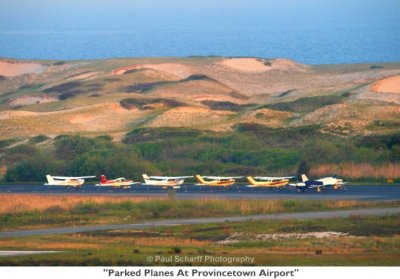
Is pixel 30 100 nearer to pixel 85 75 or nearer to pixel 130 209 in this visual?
pixel 85 75

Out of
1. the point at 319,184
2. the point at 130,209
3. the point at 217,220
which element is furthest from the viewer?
Result: the point at 319,184

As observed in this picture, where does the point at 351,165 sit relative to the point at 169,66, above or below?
below

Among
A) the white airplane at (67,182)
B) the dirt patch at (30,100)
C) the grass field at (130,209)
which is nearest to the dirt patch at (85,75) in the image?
the dirt patch at (30,100)

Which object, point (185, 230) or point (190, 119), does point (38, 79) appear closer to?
point (190, 119)

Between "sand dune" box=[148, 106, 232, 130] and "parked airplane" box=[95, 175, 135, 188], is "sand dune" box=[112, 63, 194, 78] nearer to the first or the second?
"sand dune" box=[148, 106, 232, 130]

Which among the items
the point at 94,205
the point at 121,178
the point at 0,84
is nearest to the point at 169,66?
the point at 0,84

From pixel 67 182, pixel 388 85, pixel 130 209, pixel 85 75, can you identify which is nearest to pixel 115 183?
pixel 67 182
